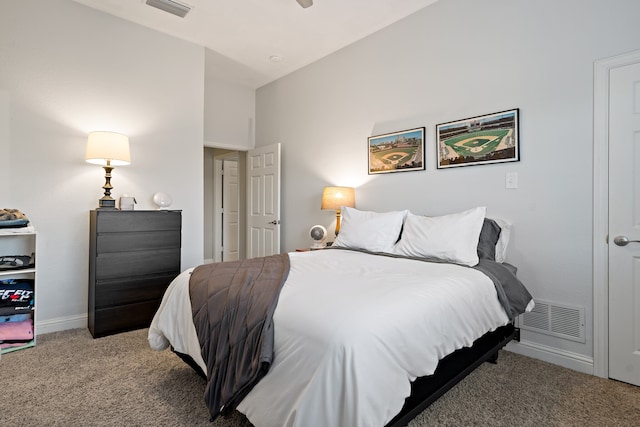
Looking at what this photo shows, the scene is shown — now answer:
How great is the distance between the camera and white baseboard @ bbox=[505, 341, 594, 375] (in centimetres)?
226

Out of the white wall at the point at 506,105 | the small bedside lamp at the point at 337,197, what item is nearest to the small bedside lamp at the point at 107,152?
the small bedside lamp at the point at 337,197

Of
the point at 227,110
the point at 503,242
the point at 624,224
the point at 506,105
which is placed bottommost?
the point at 503,242

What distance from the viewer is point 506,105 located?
2.61 m

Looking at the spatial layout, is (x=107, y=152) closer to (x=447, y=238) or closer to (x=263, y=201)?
(x=263, y=201)

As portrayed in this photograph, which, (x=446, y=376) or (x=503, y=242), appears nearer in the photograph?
(x=446, y=376)

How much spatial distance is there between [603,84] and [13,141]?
14.5 feet

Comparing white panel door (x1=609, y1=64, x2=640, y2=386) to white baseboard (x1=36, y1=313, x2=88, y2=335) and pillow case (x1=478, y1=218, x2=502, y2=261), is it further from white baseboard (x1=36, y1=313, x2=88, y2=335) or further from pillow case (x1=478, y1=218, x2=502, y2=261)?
white baseboard (x1=36, y1=313, x2=88, y2=335)

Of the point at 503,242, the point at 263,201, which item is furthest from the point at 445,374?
the point at 263,201

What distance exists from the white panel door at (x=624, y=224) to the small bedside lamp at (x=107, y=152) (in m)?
3.69

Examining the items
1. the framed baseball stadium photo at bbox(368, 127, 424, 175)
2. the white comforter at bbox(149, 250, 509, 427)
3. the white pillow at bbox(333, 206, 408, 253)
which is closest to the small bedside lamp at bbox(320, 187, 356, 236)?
the framed baseball stadium photo at bbox(368, 127, 424, 175)

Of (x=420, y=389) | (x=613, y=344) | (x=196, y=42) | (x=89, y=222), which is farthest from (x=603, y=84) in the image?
(x=89, y=222)

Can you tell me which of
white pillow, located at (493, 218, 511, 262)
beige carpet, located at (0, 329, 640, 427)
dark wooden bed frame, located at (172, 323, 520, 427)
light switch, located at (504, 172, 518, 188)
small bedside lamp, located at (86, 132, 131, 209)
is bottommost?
beige carpet, located at (0, 329, 640, 427)

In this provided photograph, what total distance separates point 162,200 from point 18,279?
4.23 feet

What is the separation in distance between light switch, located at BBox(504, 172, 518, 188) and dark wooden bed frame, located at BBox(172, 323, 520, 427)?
3.41ft
